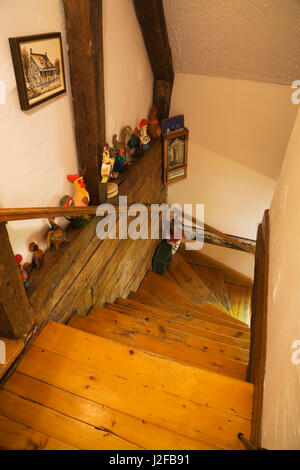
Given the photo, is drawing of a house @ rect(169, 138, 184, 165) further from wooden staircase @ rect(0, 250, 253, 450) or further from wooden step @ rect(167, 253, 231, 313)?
wooden staircase @ rect(0, 250, 253, 450)

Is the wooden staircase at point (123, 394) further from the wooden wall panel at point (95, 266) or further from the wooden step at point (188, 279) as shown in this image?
the wooden step at point (188, 279)

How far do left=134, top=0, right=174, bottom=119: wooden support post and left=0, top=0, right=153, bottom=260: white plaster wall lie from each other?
0.09m

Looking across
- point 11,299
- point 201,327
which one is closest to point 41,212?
point 11,299

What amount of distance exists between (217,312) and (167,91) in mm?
2500

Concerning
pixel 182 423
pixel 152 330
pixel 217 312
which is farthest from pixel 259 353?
pixel 217 312

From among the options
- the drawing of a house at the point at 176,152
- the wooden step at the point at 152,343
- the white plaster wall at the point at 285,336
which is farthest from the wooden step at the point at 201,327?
the drawing of a house at the point at 176,152

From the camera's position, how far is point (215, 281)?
14.9 feet

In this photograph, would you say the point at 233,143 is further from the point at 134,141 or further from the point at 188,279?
the point at 188,279

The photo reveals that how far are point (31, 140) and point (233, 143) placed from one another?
2.45 meters

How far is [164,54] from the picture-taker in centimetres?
310

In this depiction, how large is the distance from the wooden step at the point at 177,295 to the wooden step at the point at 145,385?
1.81 meters

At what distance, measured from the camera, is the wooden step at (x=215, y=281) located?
14.0 feet

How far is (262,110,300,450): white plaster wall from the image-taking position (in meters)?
1.01
